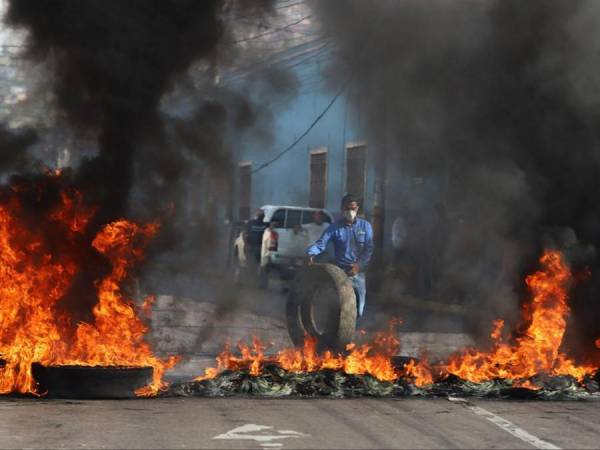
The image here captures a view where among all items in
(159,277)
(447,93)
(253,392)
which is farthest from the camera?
(447,93)

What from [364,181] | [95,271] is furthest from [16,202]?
[364,181]

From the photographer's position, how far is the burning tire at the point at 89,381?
920 cm

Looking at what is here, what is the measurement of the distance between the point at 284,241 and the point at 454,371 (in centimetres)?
1566

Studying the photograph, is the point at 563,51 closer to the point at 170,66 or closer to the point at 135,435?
the point at 170,66

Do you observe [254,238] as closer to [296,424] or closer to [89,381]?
[89,381]

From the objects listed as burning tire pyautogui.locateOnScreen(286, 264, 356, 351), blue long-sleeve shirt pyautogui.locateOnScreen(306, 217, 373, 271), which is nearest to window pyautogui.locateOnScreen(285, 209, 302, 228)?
blue long-sleeve shirt pyautogui.locateOnScreen(306, 217, 373, 271)

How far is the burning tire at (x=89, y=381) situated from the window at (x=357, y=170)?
19004 mm

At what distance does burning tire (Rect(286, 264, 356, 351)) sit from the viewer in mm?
11242

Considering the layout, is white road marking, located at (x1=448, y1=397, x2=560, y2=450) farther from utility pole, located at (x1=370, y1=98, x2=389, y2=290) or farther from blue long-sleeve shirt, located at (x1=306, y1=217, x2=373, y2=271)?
utility pole, located at (x1=370, y1=98, x2=389, y2=290)

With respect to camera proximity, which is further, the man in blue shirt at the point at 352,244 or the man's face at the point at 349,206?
the man's face at the point at 349,206

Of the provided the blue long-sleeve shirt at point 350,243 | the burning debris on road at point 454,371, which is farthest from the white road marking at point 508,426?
the blue long-sleeve shirt at point 350,243

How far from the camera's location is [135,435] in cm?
747

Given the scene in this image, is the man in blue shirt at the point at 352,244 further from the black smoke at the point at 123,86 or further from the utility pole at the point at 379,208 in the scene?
the utility pole at the point at 379,208

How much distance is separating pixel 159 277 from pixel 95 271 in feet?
5.19
